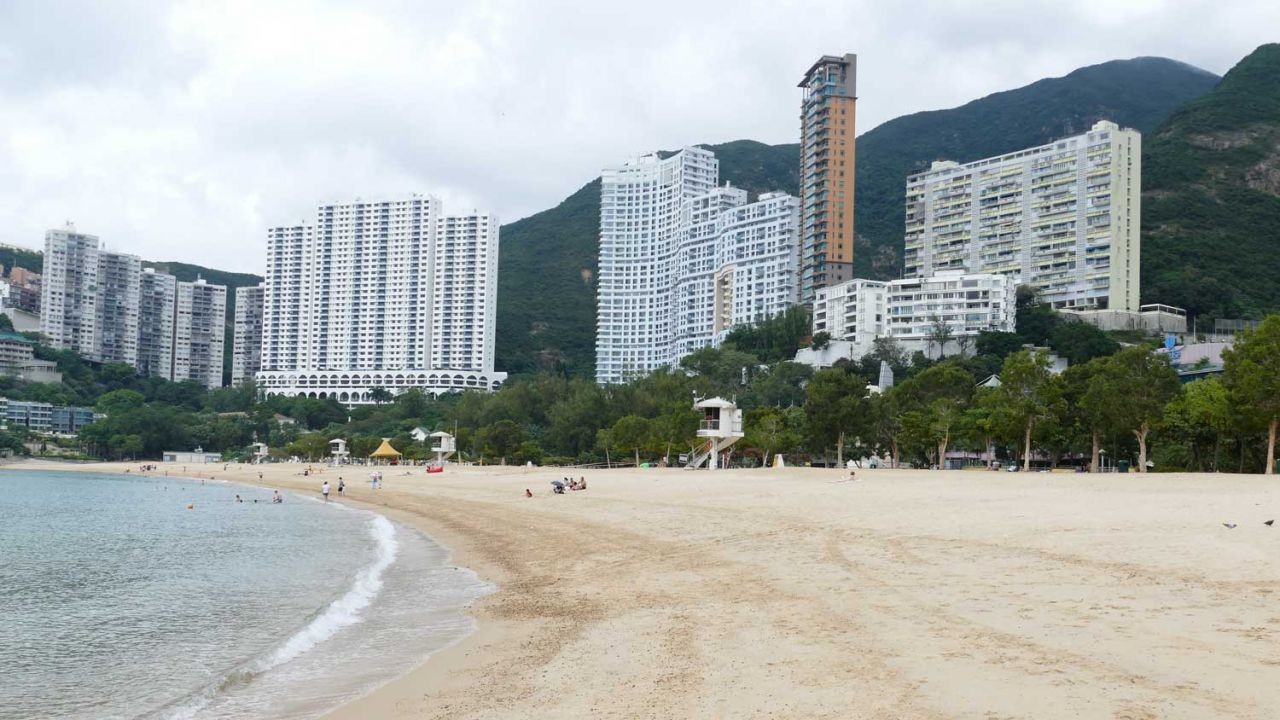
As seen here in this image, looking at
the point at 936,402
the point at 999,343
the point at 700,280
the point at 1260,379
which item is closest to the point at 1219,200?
the point at 999,343

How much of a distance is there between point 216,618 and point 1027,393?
149 ft

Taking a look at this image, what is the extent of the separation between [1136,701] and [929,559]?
30.6ft

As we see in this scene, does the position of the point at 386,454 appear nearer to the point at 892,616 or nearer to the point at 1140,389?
the point at 1140,389

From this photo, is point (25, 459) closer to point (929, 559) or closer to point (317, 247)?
point (317, 247)

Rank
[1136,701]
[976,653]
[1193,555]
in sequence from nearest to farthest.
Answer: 1. [1136,701]
2. [976,653]
3. [1193,555]

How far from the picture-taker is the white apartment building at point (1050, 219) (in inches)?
5108

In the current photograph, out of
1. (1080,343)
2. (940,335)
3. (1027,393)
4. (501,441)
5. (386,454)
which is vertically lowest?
(386,454)

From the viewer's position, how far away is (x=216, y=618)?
16.7 metres

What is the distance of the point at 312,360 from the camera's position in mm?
191750

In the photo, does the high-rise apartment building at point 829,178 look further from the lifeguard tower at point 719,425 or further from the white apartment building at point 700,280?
the lifeguard tower at point 719,425

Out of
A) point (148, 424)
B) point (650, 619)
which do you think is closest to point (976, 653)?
point (650, 619)

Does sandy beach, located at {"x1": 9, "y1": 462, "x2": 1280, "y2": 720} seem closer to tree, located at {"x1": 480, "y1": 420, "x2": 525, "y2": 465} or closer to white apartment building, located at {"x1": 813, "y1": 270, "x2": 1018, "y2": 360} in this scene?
tree, located at {"x1": 480, "y1": 420, "x2": 525, "y2": 465}

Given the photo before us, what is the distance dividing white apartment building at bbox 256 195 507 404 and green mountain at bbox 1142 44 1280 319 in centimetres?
11530

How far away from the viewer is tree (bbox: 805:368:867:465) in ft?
202
